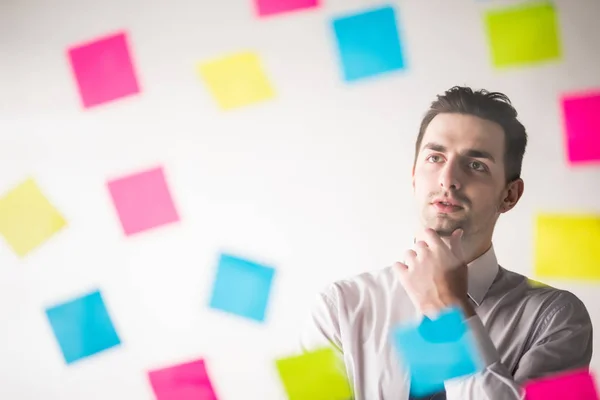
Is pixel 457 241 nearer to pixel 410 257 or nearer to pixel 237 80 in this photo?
pixel 410 257

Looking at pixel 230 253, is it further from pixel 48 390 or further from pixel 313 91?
pixel 48 390

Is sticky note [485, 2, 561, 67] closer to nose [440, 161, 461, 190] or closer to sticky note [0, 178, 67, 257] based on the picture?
nose [440, 161, 461, 190]

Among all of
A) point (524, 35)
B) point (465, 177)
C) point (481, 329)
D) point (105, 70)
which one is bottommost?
point (481, 329)

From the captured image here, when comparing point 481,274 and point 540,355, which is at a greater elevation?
point 481,274

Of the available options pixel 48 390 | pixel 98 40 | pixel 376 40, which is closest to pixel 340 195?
pixel 376 40

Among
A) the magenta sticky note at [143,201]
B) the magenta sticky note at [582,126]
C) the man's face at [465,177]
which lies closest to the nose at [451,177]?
the man's face at [465,177]

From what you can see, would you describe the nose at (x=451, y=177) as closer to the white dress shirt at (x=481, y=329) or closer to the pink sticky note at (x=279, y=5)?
the white dress shirt at (x=481, y=329)

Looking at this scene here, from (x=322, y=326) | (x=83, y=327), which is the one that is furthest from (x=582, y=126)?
(x=83, y=327)

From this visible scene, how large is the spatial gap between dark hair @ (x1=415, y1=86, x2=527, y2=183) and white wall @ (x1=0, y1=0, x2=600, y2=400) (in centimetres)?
2

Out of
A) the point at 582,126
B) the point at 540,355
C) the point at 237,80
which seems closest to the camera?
the point at 540,355

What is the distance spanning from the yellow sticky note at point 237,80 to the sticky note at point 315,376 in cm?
49

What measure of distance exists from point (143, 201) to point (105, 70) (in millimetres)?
274

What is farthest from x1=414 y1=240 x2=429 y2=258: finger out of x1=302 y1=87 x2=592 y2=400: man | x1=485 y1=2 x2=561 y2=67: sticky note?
x1=485 y1=2 x2=561 y2=67: sticky note

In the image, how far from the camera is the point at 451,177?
113 centimetres
